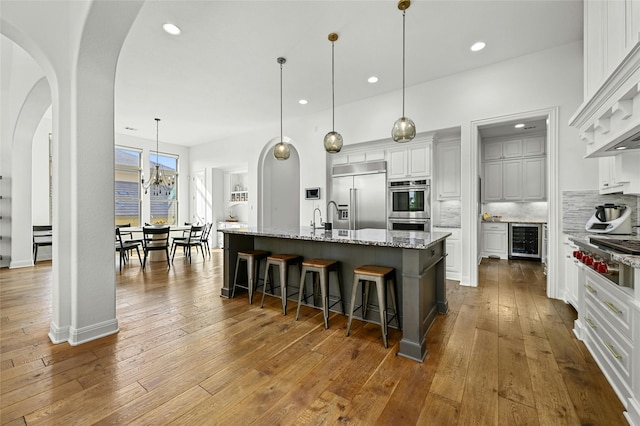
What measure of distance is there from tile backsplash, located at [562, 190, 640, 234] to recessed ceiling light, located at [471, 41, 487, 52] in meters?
2.08

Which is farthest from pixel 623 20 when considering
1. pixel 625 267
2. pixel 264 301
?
pixel 264 301

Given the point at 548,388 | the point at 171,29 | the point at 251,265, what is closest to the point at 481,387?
the point at 548,388

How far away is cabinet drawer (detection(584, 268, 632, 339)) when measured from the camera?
62.7 inches

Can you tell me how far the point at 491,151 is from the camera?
6.43 meters

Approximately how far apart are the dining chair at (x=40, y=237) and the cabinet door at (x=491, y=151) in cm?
948

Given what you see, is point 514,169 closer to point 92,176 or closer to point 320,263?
point 320,263

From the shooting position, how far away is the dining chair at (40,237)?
5.56m

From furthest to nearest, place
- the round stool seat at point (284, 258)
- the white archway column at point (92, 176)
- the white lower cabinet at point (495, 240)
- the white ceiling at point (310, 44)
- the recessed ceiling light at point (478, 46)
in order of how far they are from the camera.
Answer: the white lower cabinet at point (495, 240) < the recessed ceiling light at point (478, 46) < the round stool seat at point (284, 258) < the white ceiling at point (310, 44) < the white archway column at point (92, 176)

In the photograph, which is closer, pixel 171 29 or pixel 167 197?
pixel 171 29

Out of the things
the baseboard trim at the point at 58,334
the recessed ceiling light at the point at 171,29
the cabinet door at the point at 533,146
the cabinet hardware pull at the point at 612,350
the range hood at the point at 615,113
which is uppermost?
the recessed ceiling light at the point at 171,29

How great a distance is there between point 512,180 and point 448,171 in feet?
8.46

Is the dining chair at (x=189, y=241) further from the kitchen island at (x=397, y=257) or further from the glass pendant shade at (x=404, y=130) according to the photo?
the glass pendant shade at (x=404, y=130)

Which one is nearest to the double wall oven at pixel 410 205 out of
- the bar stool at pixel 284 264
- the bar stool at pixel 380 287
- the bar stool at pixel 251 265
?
the bar stool at pixel 380 287

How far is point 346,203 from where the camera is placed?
538 centimetres
